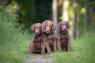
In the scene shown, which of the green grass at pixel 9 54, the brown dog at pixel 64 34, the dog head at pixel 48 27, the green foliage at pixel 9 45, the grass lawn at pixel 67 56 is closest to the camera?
the grass lawn at pixel 67 56

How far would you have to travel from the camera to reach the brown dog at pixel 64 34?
16.6 metres

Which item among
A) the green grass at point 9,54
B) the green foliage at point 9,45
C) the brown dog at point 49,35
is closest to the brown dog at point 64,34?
the brown dog at point 49,35

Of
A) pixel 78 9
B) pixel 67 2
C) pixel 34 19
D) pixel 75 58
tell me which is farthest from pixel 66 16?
pixel 75 58

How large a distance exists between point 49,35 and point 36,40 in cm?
41

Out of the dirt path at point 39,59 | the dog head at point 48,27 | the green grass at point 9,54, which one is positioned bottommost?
the dirt path at point 39,59

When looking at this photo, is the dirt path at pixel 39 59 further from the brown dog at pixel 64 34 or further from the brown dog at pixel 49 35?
the brown dog at pixel 64 34

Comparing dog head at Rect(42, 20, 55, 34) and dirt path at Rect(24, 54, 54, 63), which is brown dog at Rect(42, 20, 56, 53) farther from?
dirt path at Rect(24, 54, 54, 63)

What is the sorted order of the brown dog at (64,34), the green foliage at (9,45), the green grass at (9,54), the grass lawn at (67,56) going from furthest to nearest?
1. the brown dog at (64,34)
2. the green foliage at (9,45)
3. the green grass at (9,54)
4. the grass lawn at (67,56)

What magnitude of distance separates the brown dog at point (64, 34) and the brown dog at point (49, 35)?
0.31m

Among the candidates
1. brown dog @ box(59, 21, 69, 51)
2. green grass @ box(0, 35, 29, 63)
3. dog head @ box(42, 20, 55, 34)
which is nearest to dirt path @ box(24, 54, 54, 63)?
green grass @ box(0, 35, 29, 63)

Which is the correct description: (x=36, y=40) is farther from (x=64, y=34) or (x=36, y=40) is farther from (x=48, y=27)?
(x=64, y=34)

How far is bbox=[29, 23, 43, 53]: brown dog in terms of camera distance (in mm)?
16062

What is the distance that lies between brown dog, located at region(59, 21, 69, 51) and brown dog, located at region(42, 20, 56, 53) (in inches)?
12.3

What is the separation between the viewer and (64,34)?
1667 centimetres
